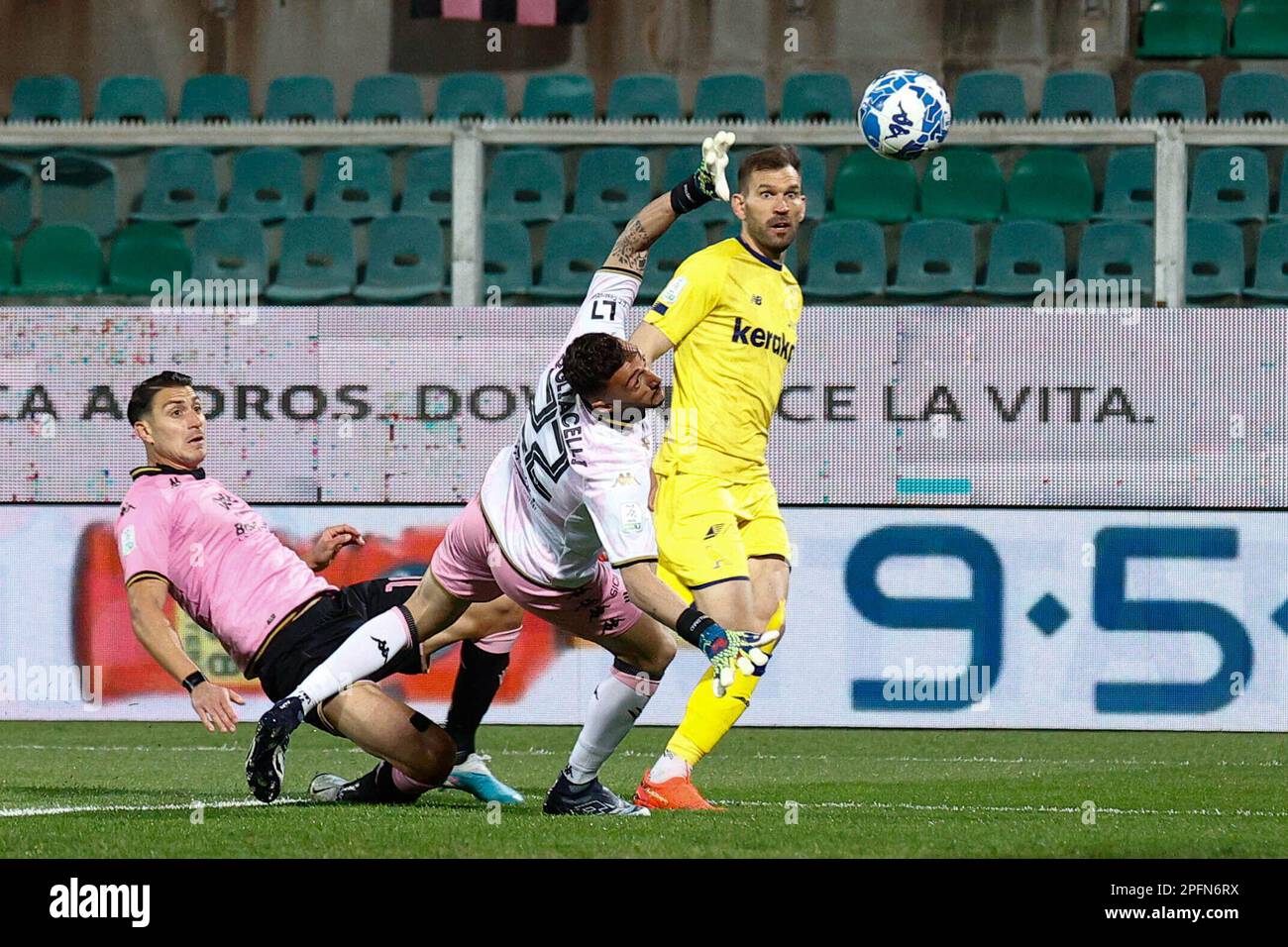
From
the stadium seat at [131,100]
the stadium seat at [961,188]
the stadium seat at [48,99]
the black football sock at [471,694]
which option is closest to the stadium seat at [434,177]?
the stadium seat at [961,188]

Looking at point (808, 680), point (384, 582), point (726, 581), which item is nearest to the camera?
point (726, 581)

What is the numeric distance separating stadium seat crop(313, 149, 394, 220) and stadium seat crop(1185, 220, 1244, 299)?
4.90 metres

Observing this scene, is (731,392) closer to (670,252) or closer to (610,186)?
(670,252)

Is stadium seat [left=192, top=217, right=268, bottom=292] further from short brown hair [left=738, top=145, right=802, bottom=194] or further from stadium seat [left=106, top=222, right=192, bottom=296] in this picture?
short brown hair [left=738, top=145, right=802, bottom=194]

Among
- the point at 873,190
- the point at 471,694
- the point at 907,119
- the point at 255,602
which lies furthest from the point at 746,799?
the point at 873,190

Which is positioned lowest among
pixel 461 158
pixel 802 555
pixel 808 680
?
pixel 808 680

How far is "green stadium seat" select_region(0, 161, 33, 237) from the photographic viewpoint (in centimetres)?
1260

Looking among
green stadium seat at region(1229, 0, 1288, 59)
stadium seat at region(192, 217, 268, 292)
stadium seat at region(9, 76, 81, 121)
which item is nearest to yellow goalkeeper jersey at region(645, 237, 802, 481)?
stadium seat at region(192, 217, 268, 292)

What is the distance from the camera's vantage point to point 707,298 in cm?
729

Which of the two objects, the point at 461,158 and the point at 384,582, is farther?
the point at 461,158

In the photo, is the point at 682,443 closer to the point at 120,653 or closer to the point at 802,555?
the point at 802,555
